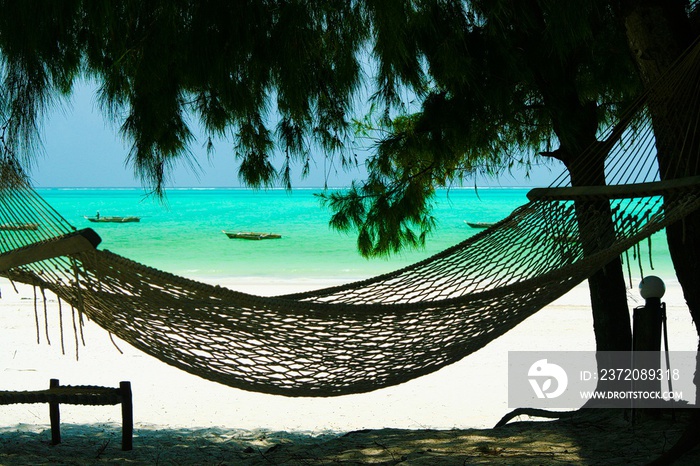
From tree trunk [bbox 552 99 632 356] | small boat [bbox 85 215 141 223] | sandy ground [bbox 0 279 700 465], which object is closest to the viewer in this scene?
sandy ground [bbox 0 279 700 465]

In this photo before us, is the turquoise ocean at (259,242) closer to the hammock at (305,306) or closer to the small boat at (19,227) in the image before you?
the hammock at (305,306)

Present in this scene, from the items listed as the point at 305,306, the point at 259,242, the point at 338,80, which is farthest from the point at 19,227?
the point at 259,242

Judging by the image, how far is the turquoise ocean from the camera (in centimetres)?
1105

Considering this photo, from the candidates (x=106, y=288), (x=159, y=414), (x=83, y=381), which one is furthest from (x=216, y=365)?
(x=83, y=381)

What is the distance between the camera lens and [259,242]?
15383mm

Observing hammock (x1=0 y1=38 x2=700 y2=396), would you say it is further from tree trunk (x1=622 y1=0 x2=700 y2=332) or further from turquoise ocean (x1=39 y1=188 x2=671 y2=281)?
turquoise ocean (x1=39 y1=188 x2=671 y2=281)

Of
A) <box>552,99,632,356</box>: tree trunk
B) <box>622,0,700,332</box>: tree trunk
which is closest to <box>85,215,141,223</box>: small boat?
<box>552,99,632,356</box>: tree trunk

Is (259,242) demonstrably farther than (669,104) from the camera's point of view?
Yes

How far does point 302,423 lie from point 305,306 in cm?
137

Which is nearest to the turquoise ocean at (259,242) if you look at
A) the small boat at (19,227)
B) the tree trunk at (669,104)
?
the tree trunk at (669,104)

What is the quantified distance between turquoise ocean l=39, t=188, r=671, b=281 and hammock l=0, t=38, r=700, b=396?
294cm

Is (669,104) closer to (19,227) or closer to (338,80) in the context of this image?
(338,80)

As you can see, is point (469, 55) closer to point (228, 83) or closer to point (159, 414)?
point (228, 83)

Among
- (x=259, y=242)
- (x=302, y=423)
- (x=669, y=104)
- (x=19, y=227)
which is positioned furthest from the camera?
(x=259, y=242)
